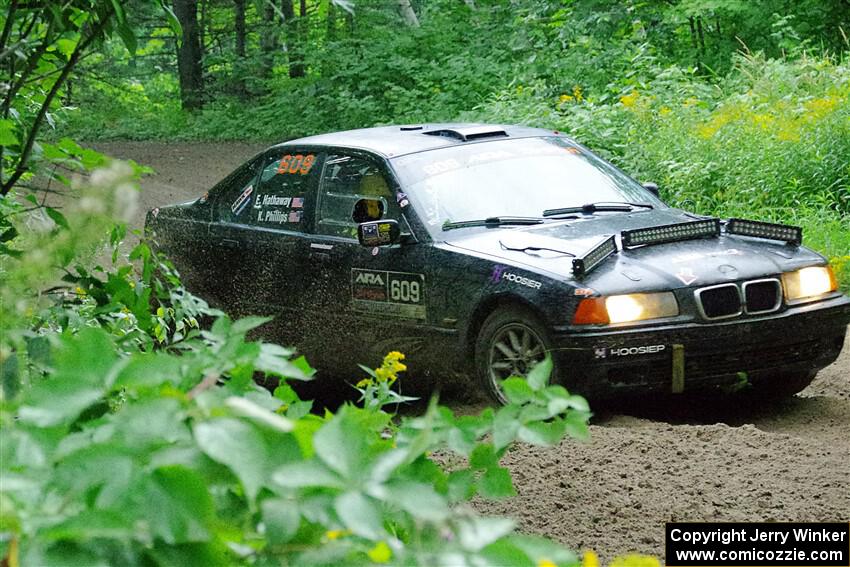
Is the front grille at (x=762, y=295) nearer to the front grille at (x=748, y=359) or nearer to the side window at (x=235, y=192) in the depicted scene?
the front grille at (x=748, y=359)

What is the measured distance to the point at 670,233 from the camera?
6680mm

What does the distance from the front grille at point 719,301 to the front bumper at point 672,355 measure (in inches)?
2.1

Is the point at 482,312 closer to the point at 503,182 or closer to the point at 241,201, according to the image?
the point at 503,182

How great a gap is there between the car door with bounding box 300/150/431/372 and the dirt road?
4.35 ft

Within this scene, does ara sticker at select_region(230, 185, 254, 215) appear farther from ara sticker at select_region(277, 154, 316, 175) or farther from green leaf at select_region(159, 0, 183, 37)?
green leaf at select_region(159, 0, 183, 37)

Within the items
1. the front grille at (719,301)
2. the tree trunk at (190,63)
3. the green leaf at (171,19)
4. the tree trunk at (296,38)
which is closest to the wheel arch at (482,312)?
the front grille at (719,301)

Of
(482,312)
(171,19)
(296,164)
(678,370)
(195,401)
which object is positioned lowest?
(678,370)

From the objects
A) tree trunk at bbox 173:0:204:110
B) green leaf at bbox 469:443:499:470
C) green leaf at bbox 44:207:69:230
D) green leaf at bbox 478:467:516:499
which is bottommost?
green leaf at bbox 478:467:516:499

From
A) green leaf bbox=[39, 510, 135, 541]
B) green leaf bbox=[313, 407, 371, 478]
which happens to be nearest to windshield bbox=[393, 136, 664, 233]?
green leaf bbox=[313, 407, 371, 478]

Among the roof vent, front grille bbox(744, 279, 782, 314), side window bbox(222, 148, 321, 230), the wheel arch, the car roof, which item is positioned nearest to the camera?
front grille bbox(744, 279, 782, 314)

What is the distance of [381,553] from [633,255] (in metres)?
5.00

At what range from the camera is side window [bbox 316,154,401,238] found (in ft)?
24.7

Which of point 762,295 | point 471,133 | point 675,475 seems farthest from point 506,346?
point 471,133

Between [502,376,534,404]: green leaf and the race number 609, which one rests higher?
[502,376,534,404]: green leaf
